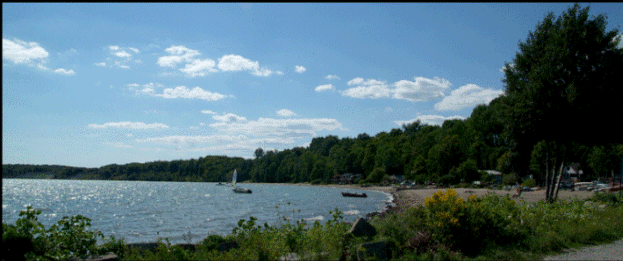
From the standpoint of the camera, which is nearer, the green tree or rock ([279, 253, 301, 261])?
rock ([279, 253, 301, 261])

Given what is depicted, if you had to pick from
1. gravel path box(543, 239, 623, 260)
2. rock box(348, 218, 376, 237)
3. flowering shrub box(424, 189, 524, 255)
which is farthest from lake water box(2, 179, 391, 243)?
gravel path box(543, 239, 623, 260)

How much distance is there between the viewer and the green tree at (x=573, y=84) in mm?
15352

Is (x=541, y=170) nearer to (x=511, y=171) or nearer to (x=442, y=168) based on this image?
(x=511, y=171)

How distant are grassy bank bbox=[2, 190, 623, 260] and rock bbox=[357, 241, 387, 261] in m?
0.21

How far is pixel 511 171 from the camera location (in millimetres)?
68250

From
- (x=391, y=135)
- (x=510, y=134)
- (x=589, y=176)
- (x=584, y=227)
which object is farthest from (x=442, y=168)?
(x=584, y=227)

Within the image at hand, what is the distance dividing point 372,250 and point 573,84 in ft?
43.8

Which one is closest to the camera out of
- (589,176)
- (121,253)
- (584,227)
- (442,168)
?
(121,253)

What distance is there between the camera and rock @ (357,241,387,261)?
22.9ft

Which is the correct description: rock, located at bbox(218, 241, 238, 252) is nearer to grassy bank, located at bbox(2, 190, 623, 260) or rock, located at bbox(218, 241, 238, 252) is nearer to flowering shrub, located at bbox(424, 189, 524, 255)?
grassy bank, located at bbox(2, 190, 623, 260)

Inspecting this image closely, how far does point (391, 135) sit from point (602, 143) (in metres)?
141

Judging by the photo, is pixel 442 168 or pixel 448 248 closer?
pixel 448 248

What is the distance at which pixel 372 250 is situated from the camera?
7090 mm

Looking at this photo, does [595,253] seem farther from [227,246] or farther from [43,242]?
[43,242]
